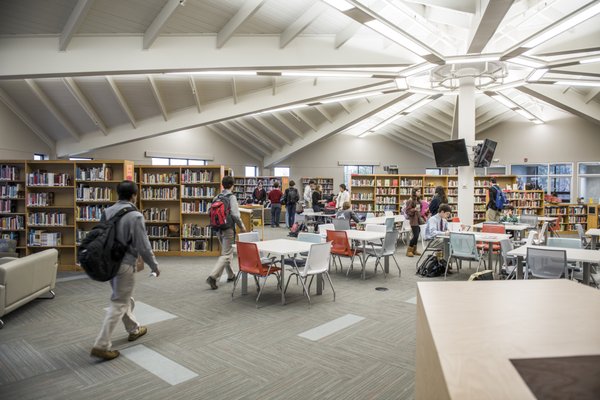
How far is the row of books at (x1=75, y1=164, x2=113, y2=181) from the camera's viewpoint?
7.84 meters

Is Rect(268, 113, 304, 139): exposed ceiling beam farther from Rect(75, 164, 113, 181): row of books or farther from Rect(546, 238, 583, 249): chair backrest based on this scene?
Rect(546, 238, 583, 249): chair backrest

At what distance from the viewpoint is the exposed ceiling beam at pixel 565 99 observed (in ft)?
36.2

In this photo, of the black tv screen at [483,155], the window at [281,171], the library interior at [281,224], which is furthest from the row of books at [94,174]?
the window at [281,171]

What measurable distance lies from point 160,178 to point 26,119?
14.7 feet

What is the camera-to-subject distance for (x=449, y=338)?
1.08 metres

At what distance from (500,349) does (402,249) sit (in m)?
9.48

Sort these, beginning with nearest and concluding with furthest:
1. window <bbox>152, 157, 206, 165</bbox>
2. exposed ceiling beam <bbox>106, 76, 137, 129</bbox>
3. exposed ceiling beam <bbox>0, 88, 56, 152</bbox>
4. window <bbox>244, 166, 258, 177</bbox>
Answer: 1. exposed ceiling beam <bbox>106, 76, 137, 129</bbox>
2. exposed ceiling beam <bbox>0, 88, 56, 152</bbox>
3. window <bbox>152, 157, 206, 165</bbox>
4. window <bbox>244, 166, 258, 177</bbox>

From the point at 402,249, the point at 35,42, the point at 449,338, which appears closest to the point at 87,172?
the point at 35,42

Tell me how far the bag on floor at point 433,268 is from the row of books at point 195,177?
5.10 meters

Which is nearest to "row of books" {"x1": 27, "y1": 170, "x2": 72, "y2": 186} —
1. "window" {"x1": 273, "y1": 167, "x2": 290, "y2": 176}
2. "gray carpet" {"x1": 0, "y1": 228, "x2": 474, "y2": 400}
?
"gray carpet" {"x1": 0, "y1": 228, "x2": 474, "y2": 400}

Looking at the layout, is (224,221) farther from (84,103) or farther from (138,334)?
(84,103)

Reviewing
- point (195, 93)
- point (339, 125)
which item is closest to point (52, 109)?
point (195, 93)

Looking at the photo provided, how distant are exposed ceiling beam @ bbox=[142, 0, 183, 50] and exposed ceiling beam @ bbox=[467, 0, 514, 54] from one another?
4397 mm

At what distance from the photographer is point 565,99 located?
1192 centimetres
